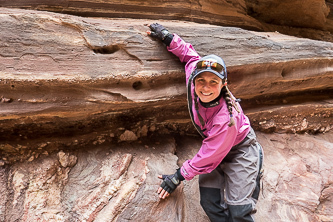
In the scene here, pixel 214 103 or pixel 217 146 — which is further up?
pixel 214 103

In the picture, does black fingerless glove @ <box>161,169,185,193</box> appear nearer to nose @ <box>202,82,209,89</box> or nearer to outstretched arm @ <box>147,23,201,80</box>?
nose @ <box>202,82,209,89</box>

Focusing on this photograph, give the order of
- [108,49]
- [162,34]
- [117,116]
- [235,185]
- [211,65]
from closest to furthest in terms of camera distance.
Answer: [211,65] < [235,185] < [108,49] < [162,34] < [117,116]

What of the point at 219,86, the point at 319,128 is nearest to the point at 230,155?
the point at 219,86

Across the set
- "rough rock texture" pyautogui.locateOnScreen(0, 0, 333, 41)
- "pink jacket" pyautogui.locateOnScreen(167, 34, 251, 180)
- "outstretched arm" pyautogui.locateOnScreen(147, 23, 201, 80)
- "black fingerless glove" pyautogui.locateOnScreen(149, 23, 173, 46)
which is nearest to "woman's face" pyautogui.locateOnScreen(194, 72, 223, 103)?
"pink jacket" pyautogui.locateOnScreen(167, 34, 251, 180)

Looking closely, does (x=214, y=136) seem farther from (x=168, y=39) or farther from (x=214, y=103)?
(x=168, y=39)

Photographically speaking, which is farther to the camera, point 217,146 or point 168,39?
point 168,39

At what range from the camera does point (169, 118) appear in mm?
2941

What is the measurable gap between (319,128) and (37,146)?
13.2 ft

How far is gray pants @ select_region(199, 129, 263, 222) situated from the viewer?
6.83 feet

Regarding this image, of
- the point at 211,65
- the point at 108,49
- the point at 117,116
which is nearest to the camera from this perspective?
the point at 211,65

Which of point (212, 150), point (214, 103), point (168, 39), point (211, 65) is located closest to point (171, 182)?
point (212, 150)

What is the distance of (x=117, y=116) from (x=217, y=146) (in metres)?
1.24

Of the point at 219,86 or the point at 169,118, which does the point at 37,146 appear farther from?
the point at 219,86

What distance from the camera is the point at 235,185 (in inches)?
84.0
